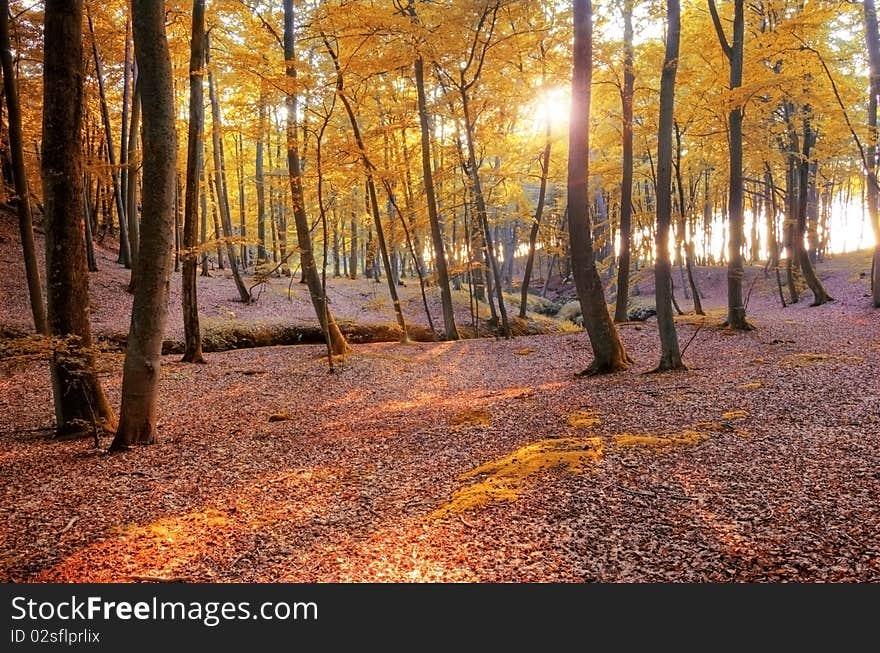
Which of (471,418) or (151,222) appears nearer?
(151,222)

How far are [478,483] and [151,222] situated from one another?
4388 mm

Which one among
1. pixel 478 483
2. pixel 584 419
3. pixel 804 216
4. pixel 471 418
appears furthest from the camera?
pixel 804 216

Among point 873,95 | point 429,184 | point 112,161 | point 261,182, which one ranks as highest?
point 873,95

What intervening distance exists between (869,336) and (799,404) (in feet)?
21.5

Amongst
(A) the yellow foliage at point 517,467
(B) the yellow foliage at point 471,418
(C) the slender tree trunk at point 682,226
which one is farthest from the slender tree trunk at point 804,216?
(A) the yellow foliage at point 517,467

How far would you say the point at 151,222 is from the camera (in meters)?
5.64

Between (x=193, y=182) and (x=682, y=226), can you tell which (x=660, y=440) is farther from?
(x=682, y=226)

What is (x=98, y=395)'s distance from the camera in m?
6.52

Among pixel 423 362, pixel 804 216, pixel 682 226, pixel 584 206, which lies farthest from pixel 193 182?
pixel 804 216

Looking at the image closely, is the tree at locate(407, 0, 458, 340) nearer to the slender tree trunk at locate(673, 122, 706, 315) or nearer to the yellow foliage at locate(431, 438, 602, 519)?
the slender tree trunk at locate(673, 122, 706, 315)

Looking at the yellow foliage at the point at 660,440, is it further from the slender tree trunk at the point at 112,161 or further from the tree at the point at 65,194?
the slender tree trunk at the point at 112,161

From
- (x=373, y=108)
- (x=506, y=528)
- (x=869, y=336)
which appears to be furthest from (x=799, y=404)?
(x=373, y=108)

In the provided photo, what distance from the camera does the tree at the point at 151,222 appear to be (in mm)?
5410

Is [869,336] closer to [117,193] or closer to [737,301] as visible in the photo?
[737,301]
